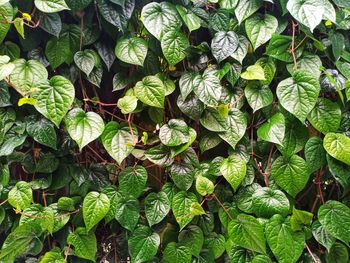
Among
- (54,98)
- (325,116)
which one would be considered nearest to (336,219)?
(325,116)

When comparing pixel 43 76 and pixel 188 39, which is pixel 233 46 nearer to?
pixel 188 39

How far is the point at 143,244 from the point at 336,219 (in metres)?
0.51

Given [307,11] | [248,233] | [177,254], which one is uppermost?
[307,11]

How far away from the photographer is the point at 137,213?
1024 millimetres

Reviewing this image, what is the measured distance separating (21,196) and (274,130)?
689mm

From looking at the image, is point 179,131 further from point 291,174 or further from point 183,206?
point 291,174

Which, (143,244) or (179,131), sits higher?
(179,131)

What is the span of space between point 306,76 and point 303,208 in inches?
15.8

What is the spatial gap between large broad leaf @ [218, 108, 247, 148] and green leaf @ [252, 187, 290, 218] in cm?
15

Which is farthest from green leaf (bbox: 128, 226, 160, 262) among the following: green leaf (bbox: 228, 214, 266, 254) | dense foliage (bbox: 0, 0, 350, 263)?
green leaf (bbox: 228, 214, 266, 254)

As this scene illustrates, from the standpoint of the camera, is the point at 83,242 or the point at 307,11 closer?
the point at 307,11

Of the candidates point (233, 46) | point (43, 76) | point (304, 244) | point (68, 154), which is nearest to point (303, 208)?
point (304, 244)

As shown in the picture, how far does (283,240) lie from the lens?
0.95m

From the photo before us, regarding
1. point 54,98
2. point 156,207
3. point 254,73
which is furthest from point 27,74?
point 254,73
